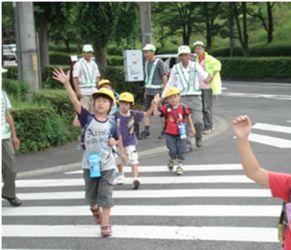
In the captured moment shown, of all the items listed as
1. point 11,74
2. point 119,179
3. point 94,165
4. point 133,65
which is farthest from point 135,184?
point 11,74

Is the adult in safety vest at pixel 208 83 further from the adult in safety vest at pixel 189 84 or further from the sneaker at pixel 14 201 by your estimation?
the sneaker at pixel 14 201

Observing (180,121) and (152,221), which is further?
(180,121)

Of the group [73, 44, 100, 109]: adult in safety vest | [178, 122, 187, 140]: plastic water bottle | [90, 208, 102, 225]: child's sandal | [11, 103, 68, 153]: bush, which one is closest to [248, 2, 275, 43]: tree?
[73, 44, 100, 109]: adult in safety vest

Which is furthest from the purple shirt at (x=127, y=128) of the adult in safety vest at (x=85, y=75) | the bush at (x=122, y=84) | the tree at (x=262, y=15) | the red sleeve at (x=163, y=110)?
the tree at (x=262, y=15)

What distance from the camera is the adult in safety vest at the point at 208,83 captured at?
12.3m

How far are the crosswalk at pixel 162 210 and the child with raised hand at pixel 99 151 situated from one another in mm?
342

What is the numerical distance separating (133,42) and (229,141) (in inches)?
334

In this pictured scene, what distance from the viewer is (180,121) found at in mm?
9031

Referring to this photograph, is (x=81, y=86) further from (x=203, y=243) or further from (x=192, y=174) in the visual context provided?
(x=203, y=243)

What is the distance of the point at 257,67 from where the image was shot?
3086 cm

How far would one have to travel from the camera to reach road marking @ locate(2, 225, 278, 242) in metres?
5.83

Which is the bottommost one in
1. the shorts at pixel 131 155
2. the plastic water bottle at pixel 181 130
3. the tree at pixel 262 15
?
the shorts at pixel 131 155

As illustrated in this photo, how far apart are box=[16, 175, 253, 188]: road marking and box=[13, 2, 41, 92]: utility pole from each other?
4.54m

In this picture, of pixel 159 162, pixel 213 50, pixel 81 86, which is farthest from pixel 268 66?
pixel 159 162
